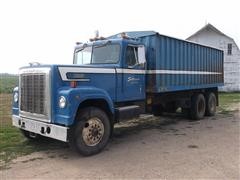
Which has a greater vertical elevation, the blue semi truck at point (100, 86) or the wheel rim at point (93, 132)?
the blue semi truck at point (100, 86)

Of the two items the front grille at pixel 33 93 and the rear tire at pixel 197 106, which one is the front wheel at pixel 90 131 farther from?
the rear tire at pixel 197 106

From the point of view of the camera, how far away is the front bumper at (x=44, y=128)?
6.04 m

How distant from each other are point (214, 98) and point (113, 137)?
6907 millimetres

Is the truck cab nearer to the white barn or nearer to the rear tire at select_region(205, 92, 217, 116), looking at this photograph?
the rear tire at select_region(205, 92, 217, 116)

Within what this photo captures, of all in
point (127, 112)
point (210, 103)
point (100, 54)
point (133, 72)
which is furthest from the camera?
point (210, 103)

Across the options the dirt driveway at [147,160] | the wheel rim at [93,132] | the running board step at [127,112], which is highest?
the running board step at [127,112]

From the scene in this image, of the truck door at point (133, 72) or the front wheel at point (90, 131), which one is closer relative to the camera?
the front wheel at point (90, 131)

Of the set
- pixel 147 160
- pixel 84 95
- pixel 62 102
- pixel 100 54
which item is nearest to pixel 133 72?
pixel 100 54

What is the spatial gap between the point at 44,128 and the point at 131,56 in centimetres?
310

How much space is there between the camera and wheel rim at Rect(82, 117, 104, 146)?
6.54 m

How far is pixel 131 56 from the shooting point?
8078mm

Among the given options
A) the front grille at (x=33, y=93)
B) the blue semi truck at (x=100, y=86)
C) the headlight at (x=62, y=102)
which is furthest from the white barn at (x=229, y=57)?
the headlight at (x=62, y=102)

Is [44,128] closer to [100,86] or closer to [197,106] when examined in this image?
[100,86]

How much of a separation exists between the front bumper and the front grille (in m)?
0.25
